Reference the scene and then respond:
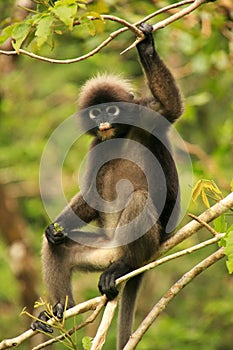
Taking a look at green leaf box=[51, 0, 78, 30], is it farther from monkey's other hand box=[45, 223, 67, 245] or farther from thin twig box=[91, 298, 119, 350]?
monkey's other hand box=[45, 223, 67, 245]

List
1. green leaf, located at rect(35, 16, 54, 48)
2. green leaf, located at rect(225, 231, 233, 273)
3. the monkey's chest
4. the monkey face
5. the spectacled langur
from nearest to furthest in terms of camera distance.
Answer: green leaf, located at rect(225, 231, 233, 273)
green leaf, located at rect(35, 16, 54, 48)
the spectacled langur
the monkey's chest
the monkey face

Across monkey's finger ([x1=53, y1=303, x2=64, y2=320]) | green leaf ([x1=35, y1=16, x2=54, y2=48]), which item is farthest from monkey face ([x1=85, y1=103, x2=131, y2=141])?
green leaf ([x1=35, y1=16, x2=54, y2=48])

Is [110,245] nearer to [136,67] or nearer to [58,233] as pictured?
[58,233]

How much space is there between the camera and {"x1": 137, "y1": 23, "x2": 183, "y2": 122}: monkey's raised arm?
4.30 meters

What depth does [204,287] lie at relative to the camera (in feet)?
33.1

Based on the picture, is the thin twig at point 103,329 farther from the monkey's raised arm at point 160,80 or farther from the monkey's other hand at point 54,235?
the monkey's raised arm at point 160,80

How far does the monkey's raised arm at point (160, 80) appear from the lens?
4.30 metres

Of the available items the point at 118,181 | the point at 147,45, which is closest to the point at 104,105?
the point at 118,181

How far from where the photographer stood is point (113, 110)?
5.08 meters

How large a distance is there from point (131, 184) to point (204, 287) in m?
5.55

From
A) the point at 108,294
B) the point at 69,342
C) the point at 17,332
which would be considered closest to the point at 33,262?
the point at 17,332

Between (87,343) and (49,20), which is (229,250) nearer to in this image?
(87,343)

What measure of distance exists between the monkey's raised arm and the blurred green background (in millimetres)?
1749

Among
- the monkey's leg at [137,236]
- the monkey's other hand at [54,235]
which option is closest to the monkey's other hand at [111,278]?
the monkey's leg at [137,236]
